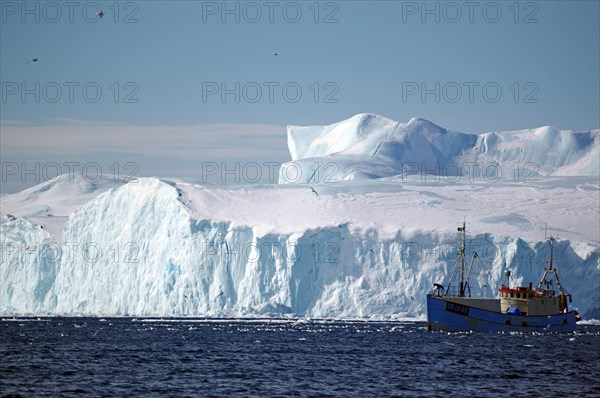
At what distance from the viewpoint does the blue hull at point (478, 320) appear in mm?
70000

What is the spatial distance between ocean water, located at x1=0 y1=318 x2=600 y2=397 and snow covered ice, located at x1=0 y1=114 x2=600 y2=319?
26315 mm

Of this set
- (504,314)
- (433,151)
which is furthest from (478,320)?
(433,151)

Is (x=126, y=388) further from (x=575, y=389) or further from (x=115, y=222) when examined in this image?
(x=115, y=222)

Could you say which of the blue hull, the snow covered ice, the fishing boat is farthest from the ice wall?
the blue hull

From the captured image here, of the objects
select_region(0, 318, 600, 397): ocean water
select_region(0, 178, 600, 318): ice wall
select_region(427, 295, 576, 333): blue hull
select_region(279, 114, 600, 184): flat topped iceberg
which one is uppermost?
select_region(279, 114, 600, 184): flat topped iceberg

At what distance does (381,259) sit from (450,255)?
7.02 meters

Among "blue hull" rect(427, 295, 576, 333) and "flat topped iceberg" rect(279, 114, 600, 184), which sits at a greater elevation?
"flat topped iceberg" rect(279, 114, 600, 184)

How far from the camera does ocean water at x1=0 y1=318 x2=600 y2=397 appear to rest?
116 ft

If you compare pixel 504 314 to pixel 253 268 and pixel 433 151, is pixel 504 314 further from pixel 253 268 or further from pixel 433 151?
pixel 433 151

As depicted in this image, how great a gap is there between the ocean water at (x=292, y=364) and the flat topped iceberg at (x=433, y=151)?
71224mm

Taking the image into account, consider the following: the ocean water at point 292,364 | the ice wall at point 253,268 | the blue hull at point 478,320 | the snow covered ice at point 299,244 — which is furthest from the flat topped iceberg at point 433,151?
the ocean water at point 292,364

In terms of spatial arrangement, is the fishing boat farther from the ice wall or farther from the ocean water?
the ice wall

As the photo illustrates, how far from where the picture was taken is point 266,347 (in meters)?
56.2

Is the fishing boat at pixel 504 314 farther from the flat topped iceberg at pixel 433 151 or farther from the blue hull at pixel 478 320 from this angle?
the flat topped iceberg at pixel 433 151
